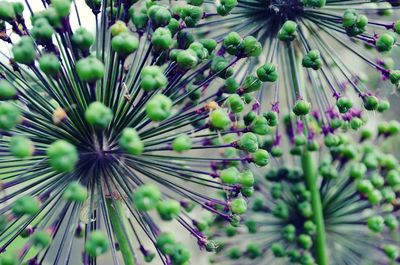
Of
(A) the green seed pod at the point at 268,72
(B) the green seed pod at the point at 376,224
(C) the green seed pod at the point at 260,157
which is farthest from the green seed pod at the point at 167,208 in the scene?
(B) the green seed pod at the point at 376,224

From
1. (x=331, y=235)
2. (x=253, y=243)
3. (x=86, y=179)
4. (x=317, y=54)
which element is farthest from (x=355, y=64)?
(x=86, y=179)

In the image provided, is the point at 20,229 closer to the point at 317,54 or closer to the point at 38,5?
the point at 38,5

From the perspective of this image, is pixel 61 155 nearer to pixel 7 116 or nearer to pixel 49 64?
pixel 7 116

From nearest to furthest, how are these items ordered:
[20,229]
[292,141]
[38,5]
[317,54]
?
[20,229] → [38,5] → [317,54] → [292,141]

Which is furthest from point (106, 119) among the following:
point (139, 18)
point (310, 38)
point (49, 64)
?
point (310, 38)

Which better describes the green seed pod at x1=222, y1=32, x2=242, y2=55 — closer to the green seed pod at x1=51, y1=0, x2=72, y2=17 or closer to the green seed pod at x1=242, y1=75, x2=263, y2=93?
the green seed pod at x1=242, y1=75, x2=263, y2=93

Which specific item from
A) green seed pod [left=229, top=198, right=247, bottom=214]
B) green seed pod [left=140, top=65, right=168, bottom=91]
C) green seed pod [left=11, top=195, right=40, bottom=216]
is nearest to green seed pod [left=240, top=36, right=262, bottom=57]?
green seed pod [left=140, top=65, right=168, bottom=91]
